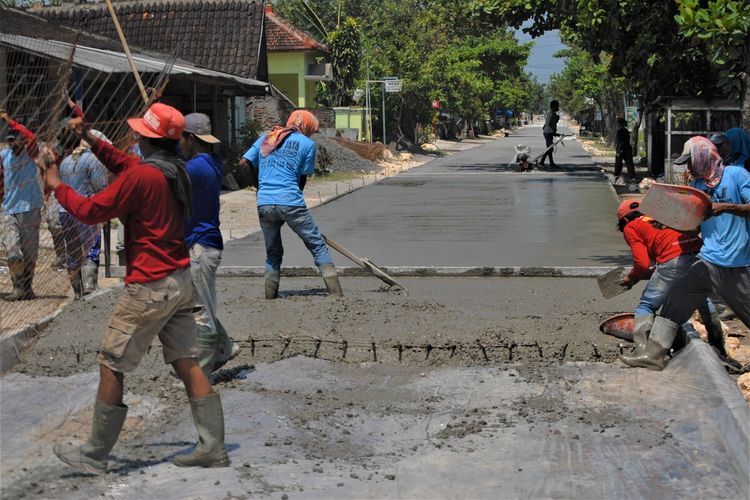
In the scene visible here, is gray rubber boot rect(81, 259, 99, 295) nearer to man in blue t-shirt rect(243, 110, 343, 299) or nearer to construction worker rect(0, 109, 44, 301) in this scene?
construction worker rect(0, 109, 44, 301)

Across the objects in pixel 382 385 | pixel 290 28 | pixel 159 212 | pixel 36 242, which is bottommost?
pixel 382 385

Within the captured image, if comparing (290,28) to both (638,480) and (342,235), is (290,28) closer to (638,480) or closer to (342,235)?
(342,235)

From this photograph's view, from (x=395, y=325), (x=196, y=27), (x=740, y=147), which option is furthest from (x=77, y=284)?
(x=196, y=27)

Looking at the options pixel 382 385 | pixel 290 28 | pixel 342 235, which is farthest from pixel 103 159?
pixel 290 28

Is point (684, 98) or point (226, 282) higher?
point (684, 98)

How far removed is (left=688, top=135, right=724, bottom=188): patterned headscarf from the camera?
7.05m

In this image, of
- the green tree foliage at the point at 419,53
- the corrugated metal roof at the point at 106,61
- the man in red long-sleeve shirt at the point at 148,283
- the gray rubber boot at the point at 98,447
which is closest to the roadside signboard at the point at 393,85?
the green tree foliage at the point at 419,53

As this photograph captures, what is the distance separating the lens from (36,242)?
31.8ft

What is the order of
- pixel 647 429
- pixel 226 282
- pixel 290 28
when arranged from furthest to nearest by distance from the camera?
pixel 290 28 < pixel 226 282 < pixel 647 429

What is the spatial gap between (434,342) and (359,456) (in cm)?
255

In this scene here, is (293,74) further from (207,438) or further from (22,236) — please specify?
(207,438)

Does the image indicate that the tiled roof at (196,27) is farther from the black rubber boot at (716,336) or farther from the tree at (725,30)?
the black rubber boot at (716,336)

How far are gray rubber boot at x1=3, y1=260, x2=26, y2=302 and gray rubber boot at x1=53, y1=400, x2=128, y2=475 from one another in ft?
16.3

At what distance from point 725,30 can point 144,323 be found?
8662 mm
